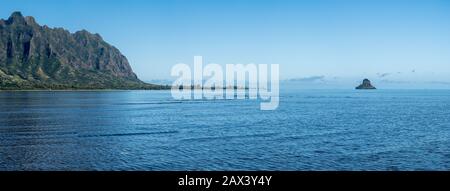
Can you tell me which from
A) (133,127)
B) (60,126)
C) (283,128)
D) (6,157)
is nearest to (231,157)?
(6,157)

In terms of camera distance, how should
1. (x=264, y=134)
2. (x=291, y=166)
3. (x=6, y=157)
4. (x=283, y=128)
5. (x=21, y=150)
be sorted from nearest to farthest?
(x=291, y=166) < (x=6, y=157) < (x=21, y=150) < (x=264, y=134) < (x=283, y=128)

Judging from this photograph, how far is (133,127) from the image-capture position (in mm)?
88062

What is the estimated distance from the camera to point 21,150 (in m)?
55.2

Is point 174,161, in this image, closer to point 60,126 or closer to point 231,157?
point 231,157

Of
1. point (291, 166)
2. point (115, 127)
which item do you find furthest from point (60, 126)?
point (291, 166)
